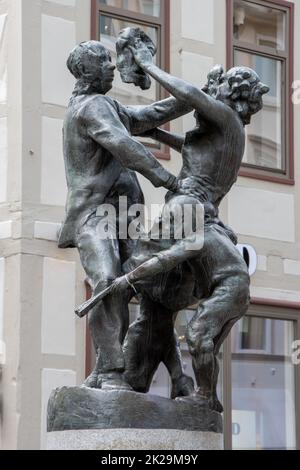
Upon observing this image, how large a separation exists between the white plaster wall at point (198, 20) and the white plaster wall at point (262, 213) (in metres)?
1.63

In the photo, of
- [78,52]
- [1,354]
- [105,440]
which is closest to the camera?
[105,440]

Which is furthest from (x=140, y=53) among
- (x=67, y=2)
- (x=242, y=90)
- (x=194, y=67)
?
(x=194, y=67)

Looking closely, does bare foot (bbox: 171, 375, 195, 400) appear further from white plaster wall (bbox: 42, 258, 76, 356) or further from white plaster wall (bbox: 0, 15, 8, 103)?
white plaster wall (bbox: 0, 15, 8, 103)

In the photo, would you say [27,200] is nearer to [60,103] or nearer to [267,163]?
[60,103]

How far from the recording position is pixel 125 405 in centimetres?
912

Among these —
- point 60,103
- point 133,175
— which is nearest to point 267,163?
point 60,103

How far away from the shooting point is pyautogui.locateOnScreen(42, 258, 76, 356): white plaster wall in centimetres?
1616

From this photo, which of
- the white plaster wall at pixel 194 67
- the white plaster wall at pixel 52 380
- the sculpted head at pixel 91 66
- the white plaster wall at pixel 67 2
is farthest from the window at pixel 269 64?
the sculpted head at pixel 91 66

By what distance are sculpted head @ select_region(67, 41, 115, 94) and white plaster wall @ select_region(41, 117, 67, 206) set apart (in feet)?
21.7

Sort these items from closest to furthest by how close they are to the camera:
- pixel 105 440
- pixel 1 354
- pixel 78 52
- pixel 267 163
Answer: pixel 105 440 → pixel 78 52 → pixel 1 354 → pixel 267 163

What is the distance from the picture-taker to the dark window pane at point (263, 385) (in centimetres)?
1752

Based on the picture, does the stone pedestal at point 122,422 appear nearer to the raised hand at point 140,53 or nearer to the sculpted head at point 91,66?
the sculpted head at point 91,66
